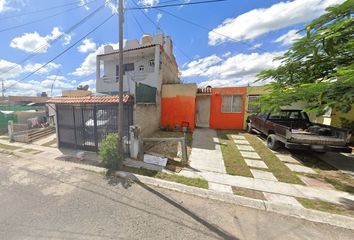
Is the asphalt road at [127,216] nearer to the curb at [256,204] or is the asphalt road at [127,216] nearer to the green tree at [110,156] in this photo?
the curb at [256,204]

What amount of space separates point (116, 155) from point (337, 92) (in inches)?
264

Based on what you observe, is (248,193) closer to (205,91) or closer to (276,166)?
(276,166)

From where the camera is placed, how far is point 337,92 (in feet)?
13.7

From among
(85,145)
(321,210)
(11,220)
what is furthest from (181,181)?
(85,145)

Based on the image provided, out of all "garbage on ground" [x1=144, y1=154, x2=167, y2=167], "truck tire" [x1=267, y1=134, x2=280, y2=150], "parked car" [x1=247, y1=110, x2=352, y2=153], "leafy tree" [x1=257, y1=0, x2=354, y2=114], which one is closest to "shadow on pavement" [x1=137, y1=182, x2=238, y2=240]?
"garbage on ground" [x1=144, y1=154, x2=167, y2=167]

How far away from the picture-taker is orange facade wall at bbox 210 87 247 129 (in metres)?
Answer: 12.7

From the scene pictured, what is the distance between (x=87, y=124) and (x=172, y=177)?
527cm

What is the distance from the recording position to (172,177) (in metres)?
5.26

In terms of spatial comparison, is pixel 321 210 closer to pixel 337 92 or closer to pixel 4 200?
pixel 337 92

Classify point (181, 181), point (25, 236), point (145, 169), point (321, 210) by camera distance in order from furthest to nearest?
1. point (145, 169)
2. point (181, 181)
3. point (321, 210)
4. point (25, 236)

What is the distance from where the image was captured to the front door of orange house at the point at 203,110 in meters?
13.6

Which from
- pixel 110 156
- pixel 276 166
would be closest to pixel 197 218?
pixel 110 156

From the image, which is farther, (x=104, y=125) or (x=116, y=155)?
(x=104, y=125)

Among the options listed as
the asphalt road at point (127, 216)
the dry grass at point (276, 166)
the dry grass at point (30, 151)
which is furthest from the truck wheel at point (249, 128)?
the dry grass at point (30, 151)
